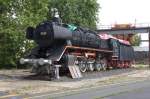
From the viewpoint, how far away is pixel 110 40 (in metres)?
41.3

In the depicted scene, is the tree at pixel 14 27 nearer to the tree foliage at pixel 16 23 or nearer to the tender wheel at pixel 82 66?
the tree foliage at pixel 16 23

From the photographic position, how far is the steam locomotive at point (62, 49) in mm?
28308

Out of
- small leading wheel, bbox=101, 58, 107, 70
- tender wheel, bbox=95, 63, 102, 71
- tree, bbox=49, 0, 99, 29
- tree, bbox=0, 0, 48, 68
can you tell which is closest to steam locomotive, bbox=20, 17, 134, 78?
tender wheel, bbox=95, 63, 102, 71

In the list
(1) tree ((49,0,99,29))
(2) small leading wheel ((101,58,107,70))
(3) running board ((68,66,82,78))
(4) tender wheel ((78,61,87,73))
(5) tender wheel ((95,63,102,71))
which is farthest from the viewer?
(1) tree ((49,0,99,29))

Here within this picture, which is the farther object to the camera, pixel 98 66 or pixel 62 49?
pixel 98 66

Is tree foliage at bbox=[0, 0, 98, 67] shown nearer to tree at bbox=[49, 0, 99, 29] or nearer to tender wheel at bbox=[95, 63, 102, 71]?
tender wheel at bbox=[95, 63, 102, 71]

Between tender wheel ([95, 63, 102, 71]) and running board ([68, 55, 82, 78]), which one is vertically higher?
running board ([68, 55, 82, 78])

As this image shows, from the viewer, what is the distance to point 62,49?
29344 mm

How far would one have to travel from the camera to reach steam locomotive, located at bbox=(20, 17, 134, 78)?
92.9 ft

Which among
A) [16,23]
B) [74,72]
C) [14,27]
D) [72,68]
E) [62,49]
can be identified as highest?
[16,23]

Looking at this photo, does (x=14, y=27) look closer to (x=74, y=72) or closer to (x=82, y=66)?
(x=82, y=66)

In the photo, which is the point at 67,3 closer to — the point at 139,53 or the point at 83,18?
the point at 83,18

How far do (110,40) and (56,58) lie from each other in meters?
13.9

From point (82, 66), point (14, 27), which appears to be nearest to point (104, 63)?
point (82, 66)
